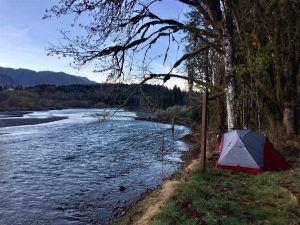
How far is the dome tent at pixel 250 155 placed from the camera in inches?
488

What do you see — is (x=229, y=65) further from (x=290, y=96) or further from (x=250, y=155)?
(x=290, y=96)

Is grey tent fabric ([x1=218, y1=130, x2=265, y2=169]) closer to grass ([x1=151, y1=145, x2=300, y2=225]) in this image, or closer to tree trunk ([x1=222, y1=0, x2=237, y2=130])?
grass ([x1=151, y1=145, x2=300, y2=225])

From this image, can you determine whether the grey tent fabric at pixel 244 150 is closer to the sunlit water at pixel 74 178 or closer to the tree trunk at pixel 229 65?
the tree trunk at pixel 229 65

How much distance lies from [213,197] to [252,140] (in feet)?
13.6

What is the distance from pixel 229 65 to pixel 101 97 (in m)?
5.71

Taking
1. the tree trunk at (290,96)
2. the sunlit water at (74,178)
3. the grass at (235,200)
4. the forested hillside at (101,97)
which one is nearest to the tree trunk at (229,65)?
the forested hillside at (101,97)

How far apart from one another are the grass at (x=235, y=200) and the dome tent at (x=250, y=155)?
445 millimetres

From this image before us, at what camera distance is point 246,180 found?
11.3 m

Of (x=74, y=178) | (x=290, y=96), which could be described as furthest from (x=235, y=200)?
(x=74, y=178)

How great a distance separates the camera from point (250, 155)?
40.7ft

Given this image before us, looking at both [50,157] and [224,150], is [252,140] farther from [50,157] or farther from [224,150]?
[50,157]

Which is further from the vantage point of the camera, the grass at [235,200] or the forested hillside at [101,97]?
the forested hillside at [101,97]

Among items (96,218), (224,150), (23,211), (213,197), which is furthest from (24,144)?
(213,197)

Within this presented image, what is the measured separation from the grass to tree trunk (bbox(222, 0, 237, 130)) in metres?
2.92
